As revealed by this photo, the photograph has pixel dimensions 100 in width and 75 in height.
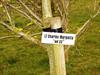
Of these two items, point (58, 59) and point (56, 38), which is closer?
point (56, 38)

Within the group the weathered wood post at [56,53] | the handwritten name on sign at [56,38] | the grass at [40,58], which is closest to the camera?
the handwritten name on sign at [56,38]

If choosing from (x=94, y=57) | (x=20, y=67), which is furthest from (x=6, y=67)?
(x=94, y=57)

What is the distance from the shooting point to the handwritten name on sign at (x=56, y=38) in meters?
2.90

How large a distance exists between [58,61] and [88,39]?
267 inches

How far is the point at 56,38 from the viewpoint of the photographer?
2906 millimetres

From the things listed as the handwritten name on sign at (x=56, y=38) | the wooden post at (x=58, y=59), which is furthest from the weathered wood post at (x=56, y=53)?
the handwritten name on sign at (x=56, y=38)

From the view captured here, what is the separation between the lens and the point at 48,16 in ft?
10.7

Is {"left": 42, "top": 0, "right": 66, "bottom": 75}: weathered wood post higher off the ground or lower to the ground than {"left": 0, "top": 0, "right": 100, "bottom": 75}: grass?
higher

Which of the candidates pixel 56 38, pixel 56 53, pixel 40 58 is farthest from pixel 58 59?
pixel 40 58

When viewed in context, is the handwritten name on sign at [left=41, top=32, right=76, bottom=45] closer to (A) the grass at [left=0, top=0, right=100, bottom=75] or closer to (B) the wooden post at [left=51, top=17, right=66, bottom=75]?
(B) the wooden post at [left=51, top=17, right=66, bottom=75]

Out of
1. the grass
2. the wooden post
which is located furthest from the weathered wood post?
the grass

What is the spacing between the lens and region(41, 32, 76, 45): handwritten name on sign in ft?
9.50

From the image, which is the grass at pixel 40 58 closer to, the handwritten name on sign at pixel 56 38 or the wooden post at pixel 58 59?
the wooden post at pixel 58 59

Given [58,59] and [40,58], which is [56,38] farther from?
[40,58]
